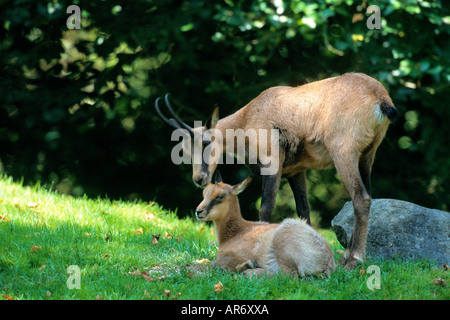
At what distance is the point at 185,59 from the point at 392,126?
3.40 metres

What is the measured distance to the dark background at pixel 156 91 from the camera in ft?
29.9

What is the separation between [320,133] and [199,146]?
1.37 m

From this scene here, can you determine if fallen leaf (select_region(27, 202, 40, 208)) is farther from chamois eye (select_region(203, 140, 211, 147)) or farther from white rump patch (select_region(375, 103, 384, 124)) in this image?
white rump patch (select_region(375, 103, 384, 124))

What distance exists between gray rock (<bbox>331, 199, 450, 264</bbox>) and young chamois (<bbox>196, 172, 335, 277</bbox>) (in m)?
1.07

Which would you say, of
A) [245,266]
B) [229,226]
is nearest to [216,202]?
[229,226]

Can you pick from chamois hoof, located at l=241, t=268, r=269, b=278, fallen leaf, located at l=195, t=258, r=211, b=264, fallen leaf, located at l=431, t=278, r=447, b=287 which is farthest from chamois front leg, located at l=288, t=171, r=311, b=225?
fallen leaf, located at l=431, t=278, r=447, b=287

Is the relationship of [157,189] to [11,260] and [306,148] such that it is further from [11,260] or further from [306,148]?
[11,260]

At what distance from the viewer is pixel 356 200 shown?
5.91 meters

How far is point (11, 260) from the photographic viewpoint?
208 inches

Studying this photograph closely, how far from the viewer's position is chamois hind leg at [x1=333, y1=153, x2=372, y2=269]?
5.90 meters

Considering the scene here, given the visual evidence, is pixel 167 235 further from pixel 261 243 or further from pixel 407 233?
pixel 407 233

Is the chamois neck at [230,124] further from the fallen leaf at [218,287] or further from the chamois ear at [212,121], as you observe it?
the fallen leaf at [218,287]

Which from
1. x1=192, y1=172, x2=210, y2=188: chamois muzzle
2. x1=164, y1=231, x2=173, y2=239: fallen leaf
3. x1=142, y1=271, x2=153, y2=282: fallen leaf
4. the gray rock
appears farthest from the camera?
x1=164, y1=231, x2=173, y2=239: fallen leaf

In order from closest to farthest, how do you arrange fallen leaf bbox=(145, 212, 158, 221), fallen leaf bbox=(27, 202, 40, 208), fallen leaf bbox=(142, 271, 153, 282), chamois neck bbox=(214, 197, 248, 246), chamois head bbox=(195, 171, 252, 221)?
1. fallen leaf bbox=(142, 271, 153, 282)
2. chamois head bbox=(195, 171, 252, 221)
3. chamois neck bbox=(214, 197, 248, 246)
4. fallen leaf bbox=(27, 202, 40, 208)
5. fallen leaf bbox=(145, 212, 158, 221)
